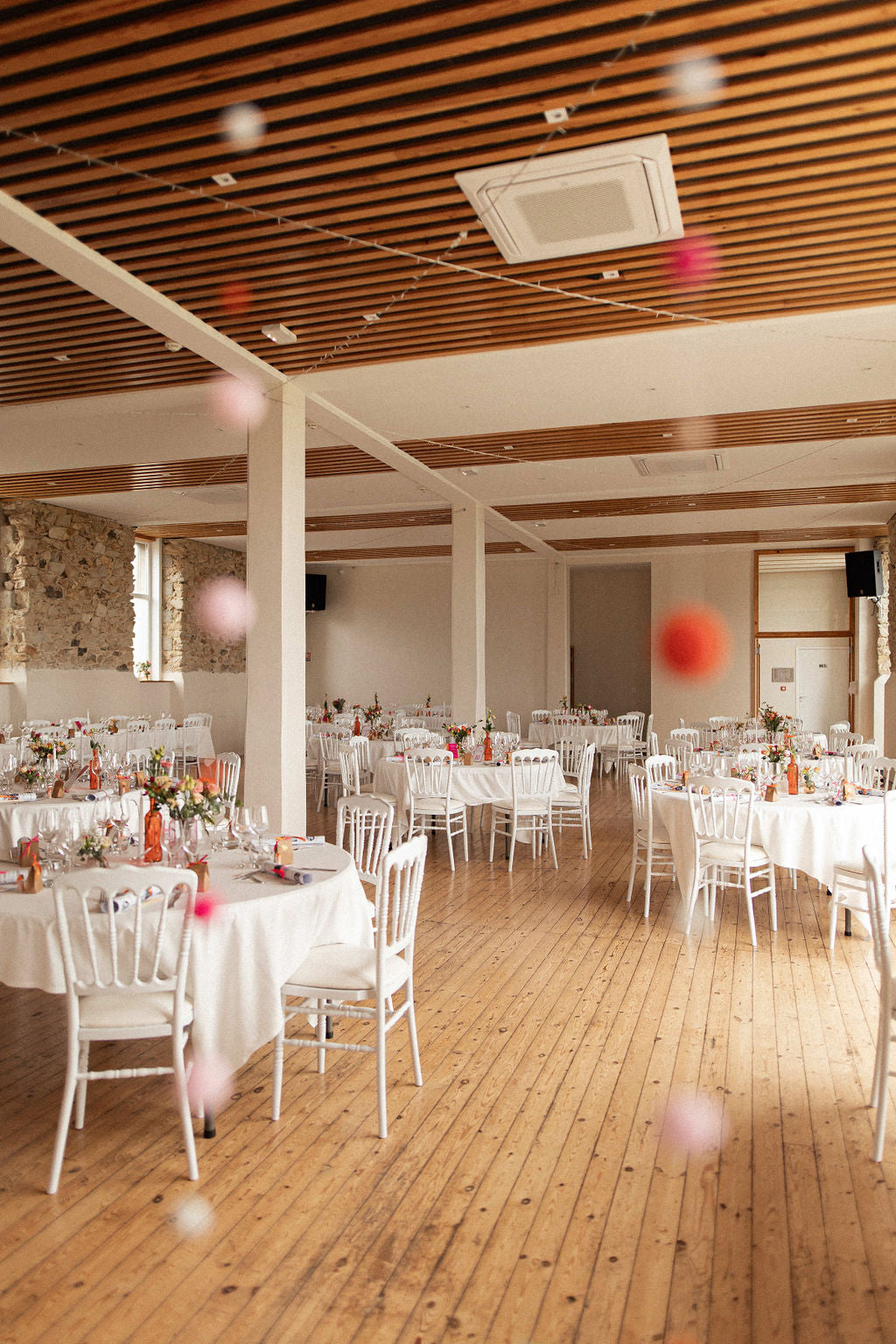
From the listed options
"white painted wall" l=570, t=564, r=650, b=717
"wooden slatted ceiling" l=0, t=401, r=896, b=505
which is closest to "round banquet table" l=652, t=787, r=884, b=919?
"wooden slatted ceiling" l=0, t=401, r=896, b=505

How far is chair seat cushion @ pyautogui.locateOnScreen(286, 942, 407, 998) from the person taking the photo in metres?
3.39

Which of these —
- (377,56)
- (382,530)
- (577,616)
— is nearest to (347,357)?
(377,56)

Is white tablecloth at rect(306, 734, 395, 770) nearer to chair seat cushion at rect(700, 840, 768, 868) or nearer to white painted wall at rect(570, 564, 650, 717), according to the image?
chair seat cushion at rect(700, 840, 768, 868)

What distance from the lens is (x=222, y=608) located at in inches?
662

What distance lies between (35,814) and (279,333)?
3.34m

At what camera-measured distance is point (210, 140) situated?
380cm

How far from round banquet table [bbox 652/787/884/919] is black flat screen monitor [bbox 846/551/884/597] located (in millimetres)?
7612

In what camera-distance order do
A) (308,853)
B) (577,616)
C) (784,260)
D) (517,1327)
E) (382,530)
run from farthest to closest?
(577,616) < (382,530) < (784,260) < (308,853) < (517,1327)

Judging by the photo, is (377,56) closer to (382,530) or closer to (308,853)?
(308,853)

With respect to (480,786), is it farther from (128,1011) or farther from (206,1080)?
(128,1011)

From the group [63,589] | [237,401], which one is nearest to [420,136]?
[237,401]

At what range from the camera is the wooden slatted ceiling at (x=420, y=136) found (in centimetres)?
315

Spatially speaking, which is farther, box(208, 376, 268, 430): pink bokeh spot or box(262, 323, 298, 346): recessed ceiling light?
box(208, 376, 268, 430): pink bokeh spot

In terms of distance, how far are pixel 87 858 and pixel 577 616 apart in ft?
49.9
